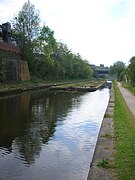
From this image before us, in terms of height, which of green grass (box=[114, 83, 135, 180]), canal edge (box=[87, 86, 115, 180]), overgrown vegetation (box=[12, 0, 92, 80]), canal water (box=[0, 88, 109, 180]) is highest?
overgrown vegetation (box=[12, 0, 92, 80])

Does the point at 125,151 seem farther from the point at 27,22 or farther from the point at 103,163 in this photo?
the point at 27,22

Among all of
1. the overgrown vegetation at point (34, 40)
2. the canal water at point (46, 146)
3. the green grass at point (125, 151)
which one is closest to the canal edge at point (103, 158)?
the green grass at point (125, 151)

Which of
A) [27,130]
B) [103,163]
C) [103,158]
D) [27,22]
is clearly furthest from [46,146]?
[27,22]

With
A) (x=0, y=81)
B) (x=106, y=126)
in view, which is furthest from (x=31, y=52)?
(x=106, y=126)

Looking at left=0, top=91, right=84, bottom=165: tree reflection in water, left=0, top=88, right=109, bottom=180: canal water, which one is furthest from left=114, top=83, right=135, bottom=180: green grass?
left=0, top=91, right=84, bottom=165: tree reflection in water

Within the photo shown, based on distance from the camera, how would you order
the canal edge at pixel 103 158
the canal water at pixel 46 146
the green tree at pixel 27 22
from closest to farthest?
1. the canal edge at pixel 103 158
2. the canal water at pixel 46 146
3. the green tree at pixel 27 22

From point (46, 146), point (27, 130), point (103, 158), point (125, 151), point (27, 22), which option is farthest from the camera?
point (27, 22)

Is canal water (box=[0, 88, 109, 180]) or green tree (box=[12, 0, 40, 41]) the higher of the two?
green tree (box=[12, 0, 40, 41])

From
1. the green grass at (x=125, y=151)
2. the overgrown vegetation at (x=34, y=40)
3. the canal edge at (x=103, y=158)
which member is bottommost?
the canal edge at (x=103, y=158)

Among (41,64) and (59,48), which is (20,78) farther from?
(59,48)

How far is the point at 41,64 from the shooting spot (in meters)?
65.4

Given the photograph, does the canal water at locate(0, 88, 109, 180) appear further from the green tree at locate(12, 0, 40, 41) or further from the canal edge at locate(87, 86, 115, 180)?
the green tree at locate(12, 0, 40, 41)

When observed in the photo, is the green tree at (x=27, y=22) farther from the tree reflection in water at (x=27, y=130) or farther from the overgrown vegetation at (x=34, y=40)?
the tree reflection in water at (x=27, y=130)

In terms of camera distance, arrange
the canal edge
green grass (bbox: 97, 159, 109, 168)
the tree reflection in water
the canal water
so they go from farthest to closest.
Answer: the tree reflection in water
the canal water
green grass (bbox: 97, 159, 109, 168)
the canal edge
